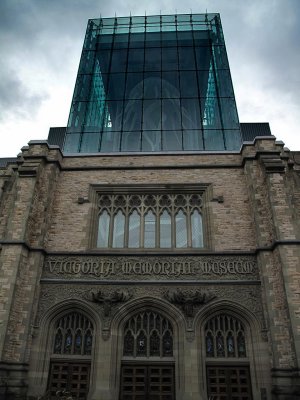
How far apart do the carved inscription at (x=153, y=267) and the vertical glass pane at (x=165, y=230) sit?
76 cm

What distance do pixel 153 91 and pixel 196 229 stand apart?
357 inches

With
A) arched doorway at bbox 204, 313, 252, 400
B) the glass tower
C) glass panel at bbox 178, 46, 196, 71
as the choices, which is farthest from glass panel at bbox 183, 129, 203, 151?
arched doorway at bbox 204, 313, 252, 400

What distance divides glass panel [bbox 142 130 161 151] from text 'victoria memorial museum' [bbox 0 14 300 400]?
3074 millimetres

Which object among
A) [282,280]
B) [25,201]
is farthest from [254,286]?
[25,201]

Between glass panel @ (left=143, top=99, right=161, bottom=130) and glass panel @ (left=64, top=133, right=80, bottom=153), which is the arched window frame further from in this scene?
glass panel @ (left=143, top=99, right=161, bottom=130)

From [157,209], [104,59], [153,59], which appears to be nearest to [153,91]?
[153,59]

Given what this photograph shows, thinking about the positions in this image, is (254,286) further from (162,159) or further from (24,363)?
(24,363)

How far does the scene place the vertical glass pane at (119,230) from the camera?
1173 centimetres

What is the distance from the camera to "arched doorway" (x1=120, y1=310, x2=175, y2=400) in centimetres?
959

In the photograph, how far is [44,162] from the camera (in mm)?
12656

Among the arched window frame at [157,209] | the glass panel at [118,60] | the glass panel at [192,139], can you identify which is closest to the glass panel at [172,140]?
the glass panel at [192,139]

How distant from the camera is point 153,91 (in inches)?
693

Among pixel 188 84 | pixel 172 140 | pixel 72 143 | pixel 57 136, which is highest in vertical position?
pixel 188 84

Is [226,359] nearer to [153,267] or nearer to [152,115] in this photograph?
[153,267]
